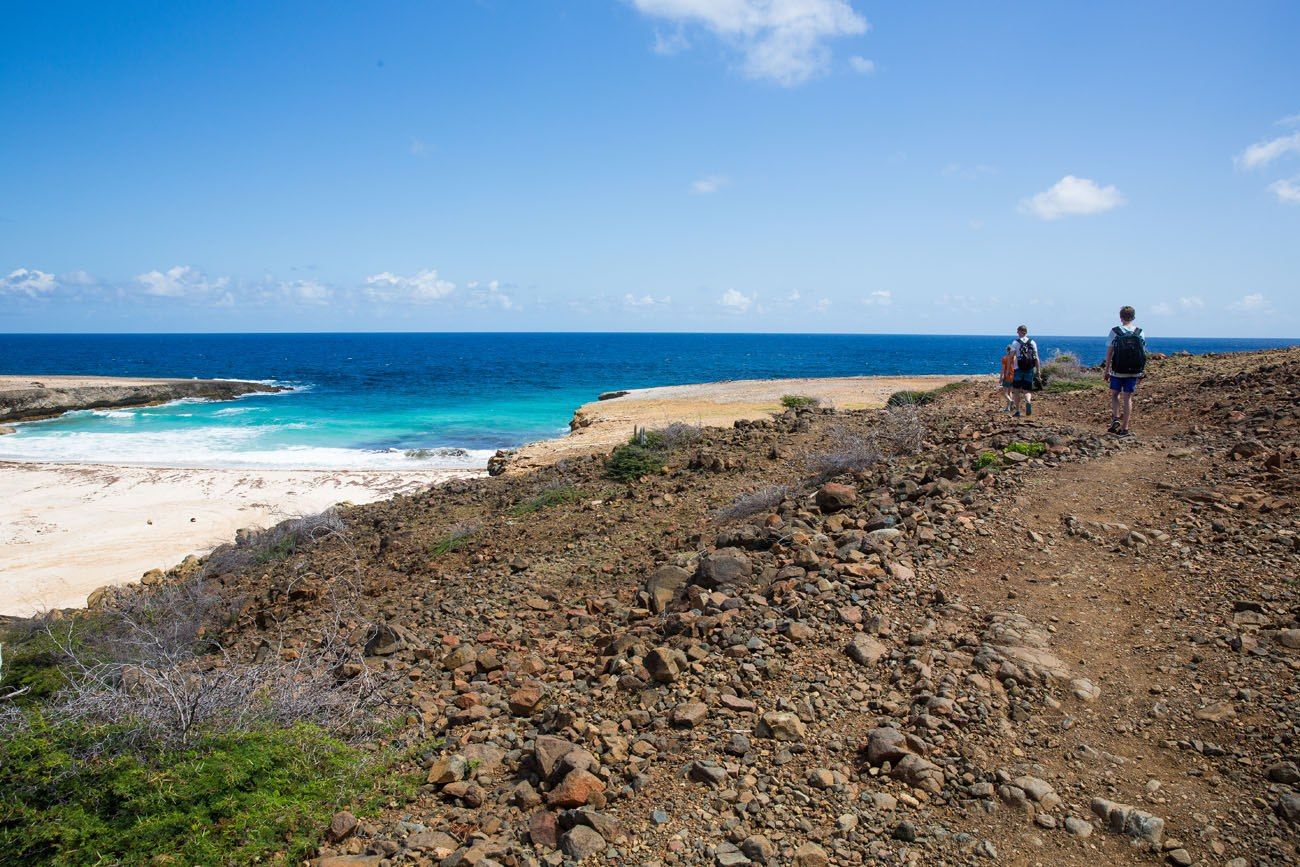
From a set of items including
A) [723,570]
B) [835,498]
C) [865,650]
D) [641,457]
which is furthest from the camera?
[641,457]

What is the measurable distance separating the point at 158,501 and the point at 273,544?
→ 10702mm

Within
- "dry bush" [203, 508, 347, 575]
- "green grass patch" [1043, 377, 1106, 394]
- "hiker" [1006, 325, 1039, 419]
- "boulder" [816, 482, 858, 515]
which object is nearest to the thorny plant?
"dry bush" [203, 508, 347, 575]

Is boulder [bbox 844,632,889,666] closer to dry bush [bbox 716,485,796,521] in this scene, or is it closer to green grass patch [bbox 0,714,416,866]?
green grass patch [bbox 0,714,416,866]

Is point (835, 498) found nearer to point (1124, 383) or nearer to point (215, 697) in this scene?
point (1124, 383)

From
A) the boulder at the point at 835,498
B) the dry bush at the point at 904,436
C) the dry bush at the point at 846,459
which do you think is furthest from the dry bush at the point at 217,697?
the dry bush at the point at 904,436

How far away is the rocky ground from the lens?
3406mm

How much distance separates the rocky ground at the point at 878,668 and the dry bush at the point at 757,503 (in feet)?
0.12

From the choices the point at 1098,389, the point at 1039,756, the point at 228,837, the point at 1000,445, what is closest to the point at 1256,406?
the point at 1000,445

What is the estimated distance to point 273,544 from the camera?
10.7 m

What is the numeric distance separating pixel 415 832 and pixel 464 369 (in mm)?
74660

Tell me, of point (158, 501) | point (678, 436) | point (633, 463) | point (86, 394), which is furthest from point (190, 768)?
point (86, 394)

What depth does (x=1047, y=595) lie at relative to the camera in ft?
16.8

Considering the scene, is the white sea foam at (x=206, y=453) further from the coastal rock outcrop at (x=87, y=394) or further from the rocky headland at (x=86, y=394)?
the coastal rock outcrop at (x=87, y=394)

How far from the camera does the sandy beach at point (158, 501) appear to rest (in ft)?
44.7
